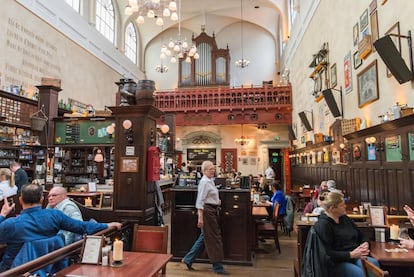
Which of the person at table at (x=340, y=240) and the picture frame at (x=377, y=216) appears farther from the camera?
the picture frame at (x=377, y=216)

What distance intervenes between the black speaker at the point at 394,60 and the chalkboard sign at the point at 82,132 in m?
6.79

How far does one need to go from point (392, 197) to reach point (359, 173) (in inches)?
48.5

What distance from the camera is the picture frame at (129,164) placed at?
3682 millimetres

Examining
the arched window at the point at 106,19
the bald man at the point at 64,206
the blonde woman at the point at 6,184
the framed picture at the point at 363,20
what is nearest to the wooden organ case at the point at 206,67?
the arched window at the point at 106,19

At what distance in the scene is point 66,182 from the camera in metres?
8.93

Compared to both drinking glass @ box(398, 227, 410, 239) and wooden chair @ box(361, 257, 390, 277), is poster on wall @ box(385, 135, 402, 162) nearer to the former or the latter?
drinking glass @ box(398, 227, 410, 239)

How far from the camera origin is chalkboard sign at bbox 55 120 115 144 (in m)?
8.64

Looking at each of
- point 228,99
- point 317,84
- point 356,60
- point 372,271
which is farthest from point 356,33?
point 228,99

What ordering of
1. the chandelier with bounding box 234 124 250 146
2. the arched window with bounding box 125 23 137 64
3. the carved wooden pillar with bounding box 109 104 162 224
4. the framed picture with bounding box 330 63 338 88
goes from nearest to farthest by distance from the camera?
the carved wooden pillar with bounding box 109 104 162 224
the framed picture with bounding box 330 63 338 88
the chandelier with bounding box 234 124 250 146
the arched window with bounding box 125 23 137 64

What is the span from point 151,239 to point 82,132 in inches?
263

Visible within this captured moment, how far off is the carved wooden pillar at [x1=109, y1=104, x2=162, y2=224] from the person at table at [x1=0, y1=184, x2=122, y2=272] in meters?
1.16

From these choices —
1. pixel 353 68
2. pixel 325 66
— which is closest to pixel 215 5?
pixel 325 66

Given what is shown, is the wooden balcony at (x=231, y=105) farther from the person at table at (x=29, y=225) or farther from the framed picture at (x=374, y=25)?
the person at table at (x=29, y=225)

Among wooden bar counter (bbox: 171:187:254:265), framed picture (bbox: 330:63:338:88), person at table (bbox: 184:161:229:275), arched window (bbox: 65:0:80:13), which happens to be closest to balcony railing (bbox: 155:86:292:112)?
arched window (bbox: 65:0:80:13)
